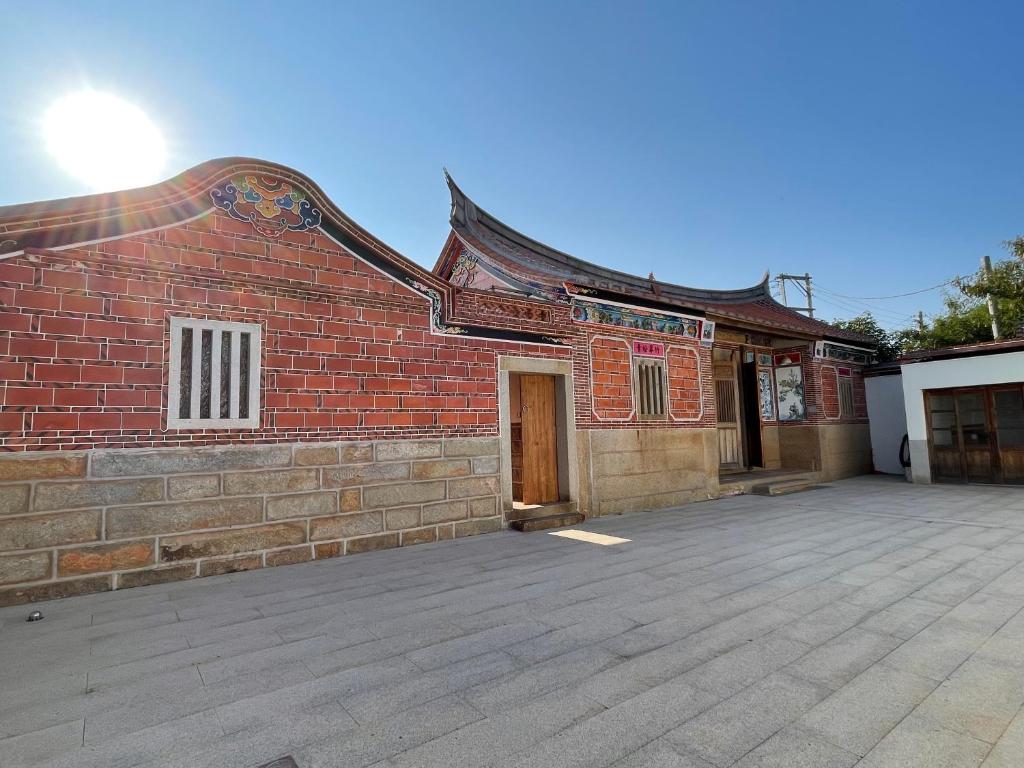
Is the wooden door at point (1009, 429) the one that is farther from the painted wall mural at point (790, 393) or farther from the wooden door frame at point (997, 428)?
the painted wall mural at point (790, 393)

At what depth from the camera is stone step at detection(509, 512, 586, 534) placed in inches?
232

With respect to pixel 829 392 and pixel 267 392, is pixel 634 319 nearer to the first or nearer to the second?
pixel 267 392

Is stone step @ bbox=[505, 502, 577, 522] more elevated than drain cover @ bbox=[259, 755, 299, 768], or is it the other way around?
stone step @ bbox=[505, 502, 577, 522]

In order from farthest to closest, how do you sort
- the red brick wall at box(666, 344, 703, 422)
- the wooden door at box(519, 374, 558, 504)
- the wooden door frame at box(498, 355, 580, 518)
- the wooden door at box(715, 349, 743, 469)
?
1. the wooden door at box(715, 349, 743, 469)
2. the red brick wall at box(666, 344, 703, 422)
3. the wooden door at box(519, 374, 558, 504)
4. the wooden door frame at box(498, 355, 580, 518)

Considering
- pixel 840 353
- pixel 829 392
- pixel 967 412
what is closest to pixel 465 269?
pixel 829 392

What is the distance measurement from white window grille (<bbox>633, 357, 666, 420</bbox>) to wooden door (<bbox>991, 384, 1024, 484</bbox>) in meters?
6.06

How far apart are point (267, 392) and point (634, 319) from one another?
518 cm

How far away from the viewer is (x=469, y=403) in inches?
230

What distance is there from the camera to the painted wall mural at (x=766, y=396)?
10.9 metres

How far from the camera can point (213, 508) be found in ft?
14.0

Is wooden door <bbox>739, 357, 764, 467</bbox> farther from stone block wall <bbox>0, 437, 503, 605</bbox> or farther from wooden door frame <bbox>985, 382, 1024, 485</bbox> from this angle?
stone block wall <bbox>0, 437, 503, 605</bbox>

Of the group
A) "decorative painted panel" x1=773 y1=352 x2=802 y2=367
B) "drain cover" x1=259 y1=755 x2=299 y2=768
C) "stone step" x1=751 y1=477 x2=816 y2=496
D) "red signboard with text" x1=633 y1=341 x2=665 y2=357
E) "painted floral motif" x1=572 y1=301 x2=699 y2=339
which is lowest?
"stone step" x1=751 y1=477 x2=816 y2=496

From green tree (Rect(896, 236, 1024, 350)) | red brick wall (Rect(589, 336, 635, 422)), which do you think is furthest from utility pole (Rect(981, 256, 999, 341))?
red brick wall (Rect(589, 336, 635, 422))

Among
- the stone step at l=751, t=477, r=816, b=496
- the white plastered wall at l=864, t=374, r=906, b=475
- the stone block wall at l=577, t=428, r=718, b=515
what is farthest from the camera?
the white plastered wall at l=864, t=374, r=906, b=475
